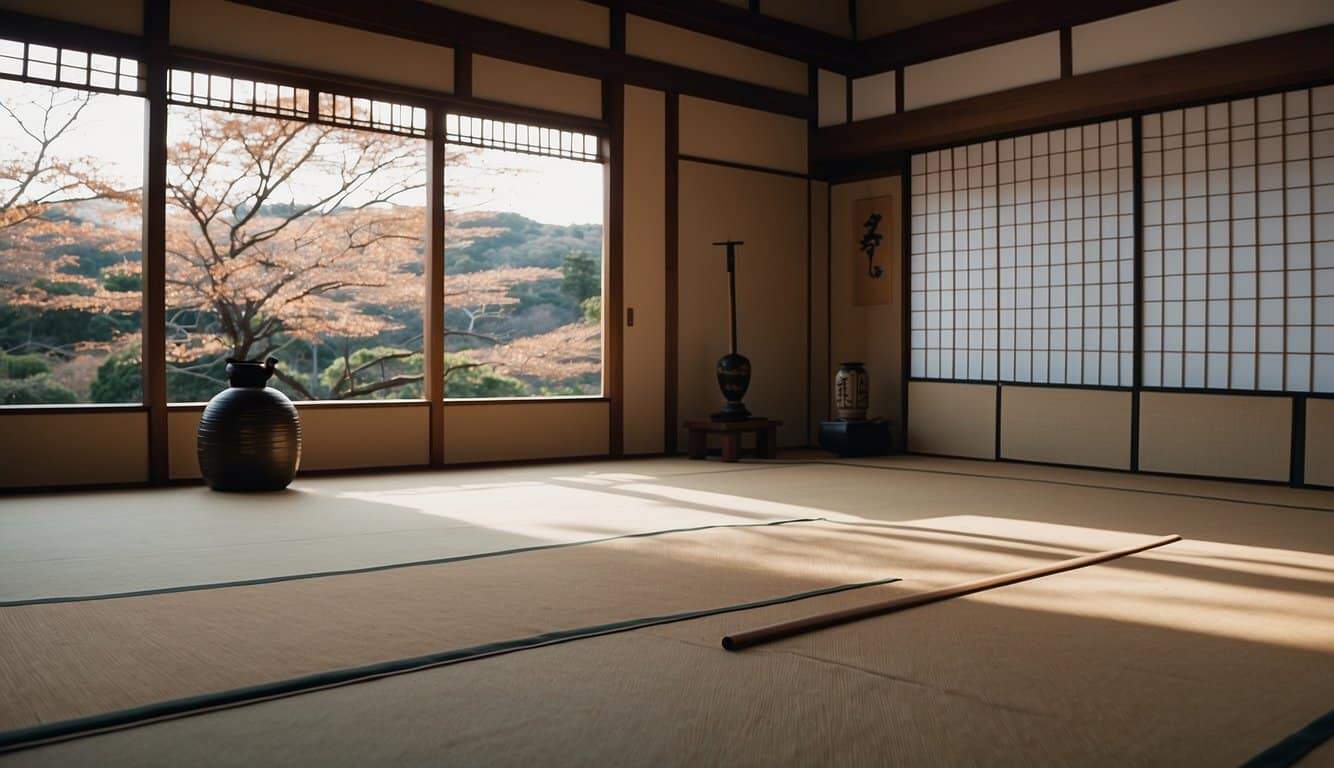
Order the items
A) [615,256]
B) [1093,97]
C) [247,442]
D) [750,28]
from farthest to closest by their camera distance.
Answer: [750,28], [615,256], [1093,97], [247,442]

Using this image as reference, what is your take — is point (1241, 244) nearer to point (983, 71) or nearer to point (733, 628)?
point (983, 71)

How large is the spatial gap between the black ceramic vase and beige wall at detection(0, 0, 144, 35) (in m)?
4.10

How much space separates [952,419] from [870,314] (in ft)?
3.70

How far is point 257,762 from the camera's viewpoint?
5.45 ft

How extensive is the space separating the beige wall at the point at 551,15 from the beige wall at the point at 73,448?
309cm

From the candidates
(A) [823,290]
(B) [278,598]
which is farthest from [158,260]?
(A) [823,290]

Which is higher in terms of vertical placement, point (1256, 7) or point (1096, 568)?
point (1256, 7)

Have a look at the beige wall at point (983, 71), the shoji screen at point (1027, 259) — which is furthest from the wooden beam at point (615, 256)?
the shoji screen at point (1027, 259)

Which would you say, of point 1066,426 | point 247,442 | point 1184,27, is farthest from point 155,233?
point 1184,27

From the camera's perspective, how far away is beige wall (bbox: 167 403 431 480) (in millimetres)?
5992

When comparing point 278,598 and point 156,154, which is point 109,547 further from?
point 156,154

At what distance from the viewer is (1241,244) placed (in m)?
6.14

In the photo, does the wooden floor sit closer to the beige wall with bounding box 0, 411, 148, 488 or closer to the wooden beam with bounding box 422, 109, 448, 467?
the beige wall with bounding box 0, 411, 148, 488

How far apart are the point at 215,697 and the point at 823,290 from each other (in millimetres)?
6998
